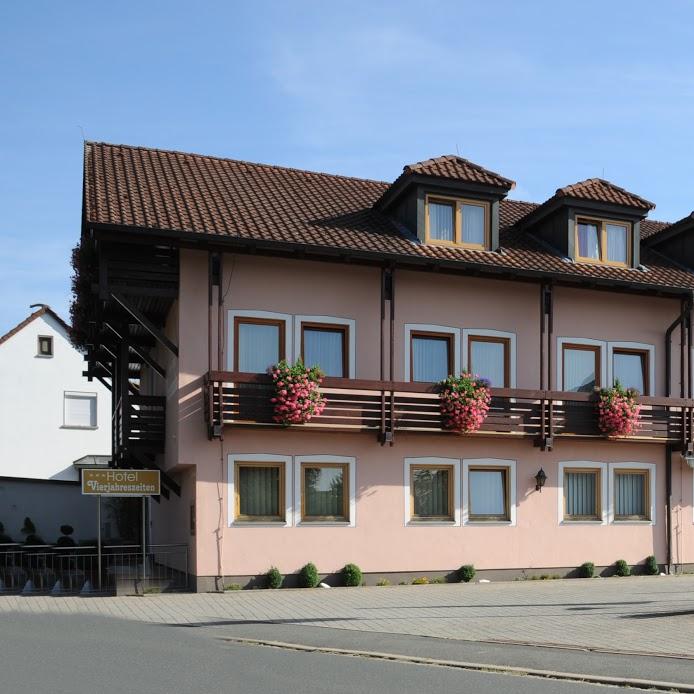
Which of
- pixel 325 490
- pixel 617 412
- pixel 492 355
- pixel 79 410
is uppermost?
pixel 492 355

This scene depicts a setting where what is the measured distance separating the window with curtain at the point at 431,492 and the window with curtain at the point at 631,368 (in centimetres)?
485

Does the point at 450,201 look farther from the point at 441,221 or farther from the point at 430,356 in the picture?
the point at 430,356

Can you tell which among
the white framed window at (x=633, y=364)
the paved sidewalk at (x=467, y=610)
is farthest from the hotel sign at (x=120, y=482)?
the white framed window at (x=633, y=364)

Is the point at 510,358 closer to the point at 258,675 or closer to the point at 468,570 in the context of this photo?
A: the point at 468,570

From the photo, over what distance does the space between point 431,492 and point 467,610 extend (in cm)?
538

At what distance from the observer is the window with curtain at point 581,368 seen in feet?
76.7

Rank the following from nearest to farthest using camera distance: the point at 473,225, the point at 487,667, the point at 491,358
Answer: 1. the point at 487,667
2. the point at 491,358
3. the point at 473,225

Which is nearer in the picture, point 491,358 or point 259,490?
point 259,490

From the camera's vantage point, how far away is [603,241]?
24.3 metres

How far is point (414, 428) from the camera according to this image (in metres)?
21.0

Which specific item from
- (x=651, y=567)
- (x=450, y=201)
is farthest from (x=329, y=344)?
(x=651, y=567)

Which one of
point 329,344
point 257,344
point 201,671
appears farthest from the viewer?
point 329,344

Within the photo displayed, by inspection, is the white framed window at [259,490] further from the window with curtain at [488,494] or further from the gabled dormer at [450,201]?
the gabled dormer at [450,201]

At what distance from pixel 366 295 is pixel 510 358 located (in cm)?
359
